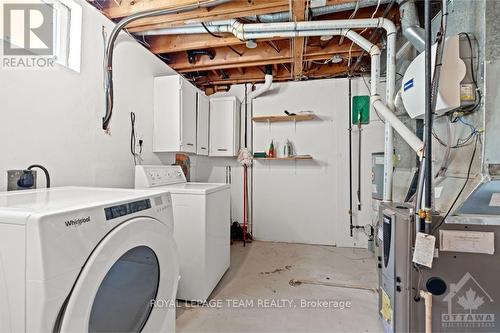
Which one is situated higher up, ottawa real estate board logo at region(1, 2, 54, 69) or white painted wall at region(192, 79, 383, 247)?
ottawa real estate board logo at region(1, 2, 54, 69)

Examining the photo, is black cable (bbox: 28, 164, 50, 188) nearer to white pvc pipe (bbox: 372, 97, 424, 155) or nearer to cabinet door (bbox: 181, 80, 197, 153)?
cabinet door (bbox: 181, 80, 197, 153)

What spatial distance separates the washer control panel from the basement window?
879 mm

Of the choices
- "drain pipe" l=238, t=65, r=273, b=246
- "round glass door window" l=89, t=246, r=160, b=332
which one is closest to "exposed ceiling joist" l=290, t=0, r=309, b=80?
"drain pipe" l=238, t=65, r=273, b=246

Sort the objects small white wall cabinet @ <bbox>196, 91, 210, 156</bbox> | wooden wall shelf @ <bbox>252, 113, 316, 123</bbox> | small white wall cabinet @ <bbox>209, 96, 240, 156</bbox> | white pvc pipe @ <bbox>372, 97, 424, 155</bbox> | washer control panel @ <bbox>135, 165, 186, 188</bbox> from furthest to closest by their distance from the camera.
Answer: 1. small white wall cabinet @ <bbox>209, 96, 240, 156</bbox>
2. wooden wall shelf @ <bbox>252, 113, 316, 123</bbox>
3. small white wall cabinet @ <bbox>196, 91, 210, 156</bbox>
4. washer control panel @ <bbox>135, 165, 186, 188</bbox>
5. white pvc pipe @ <bbox>372, 97, 424, 155</bbox>

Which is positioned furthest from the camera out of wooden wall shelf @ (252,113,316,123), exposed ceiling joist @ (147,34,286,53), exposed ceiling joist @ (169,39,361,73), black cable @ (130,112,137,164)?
wooden wall shelf @ (252,113,316,123)

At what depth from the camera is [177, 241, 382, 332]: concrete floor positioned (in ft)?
5.66

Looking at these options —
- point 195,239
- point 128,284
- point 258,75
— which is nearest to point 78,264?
point 128,284

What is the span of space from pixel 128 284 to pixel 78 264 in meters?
0.33

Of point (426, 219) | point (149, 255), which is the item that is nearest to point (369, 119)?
point (426, 219)

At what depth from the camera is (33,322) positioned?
68cm

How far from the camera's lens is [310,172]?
3.46m

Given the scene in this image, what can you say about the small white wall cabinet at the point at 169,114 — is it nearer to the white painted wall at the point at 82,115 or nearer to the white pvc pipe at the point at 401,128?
the white painted wall at the point at 82,115

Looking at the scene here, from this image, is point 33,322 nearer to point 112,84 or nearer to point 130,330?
point 130,330

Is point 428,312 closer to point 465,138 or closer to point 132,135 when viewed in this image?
point 465,138
